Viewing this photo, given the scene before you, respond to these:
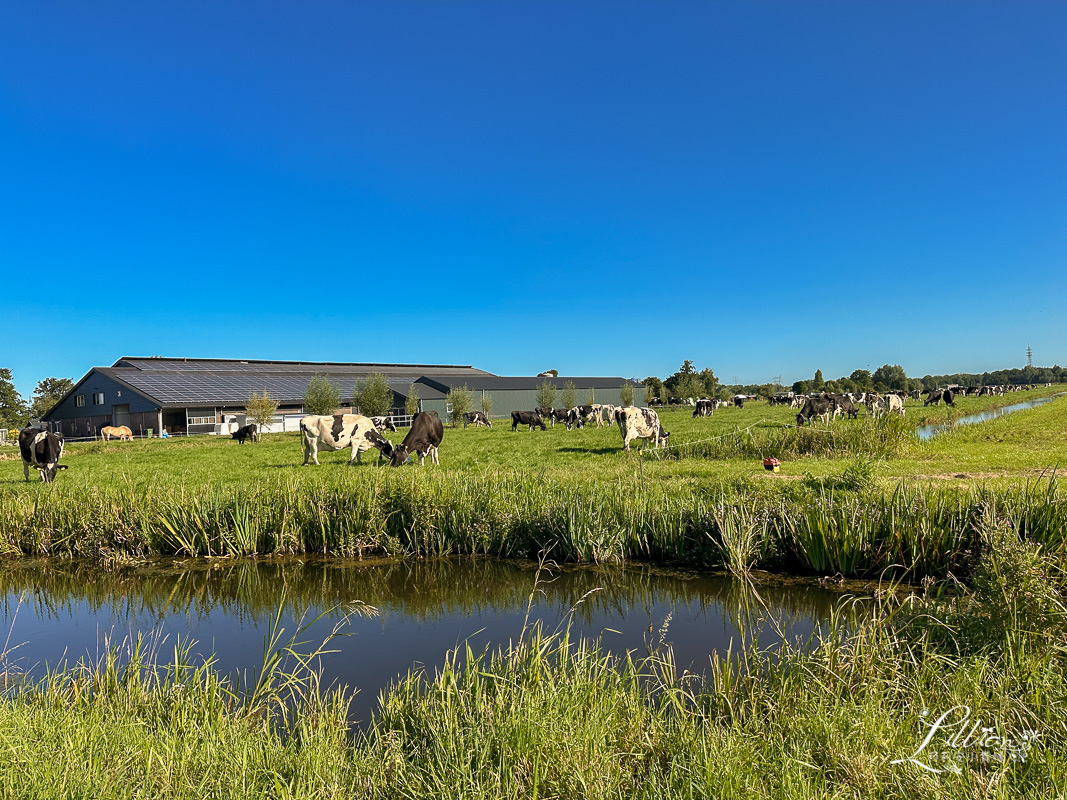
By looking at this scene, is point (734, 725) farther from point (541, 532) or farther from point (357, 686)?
point (541, 532)

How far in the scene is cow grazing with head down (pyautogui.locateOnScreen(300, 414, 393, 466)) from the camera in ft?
69.5

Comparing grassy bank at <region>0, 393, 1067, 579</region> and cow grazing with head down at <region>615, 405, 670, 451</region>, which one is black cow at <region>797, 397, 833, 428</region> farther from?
grassy bank at <region>0, 393, 1067, 579</region>

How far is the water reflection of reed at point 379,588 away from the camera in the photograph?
753 centimetres

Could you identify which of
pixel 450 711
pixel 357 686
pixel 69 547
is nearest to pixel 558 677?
pixel 450 711

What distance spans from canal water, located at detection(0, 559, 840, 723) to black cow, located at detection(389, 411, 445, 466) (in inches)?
360

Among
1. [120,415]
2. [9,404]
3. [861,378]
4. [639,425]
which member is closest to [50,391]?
[9,404]

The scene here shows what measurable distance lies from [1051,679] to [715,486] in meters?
7.01

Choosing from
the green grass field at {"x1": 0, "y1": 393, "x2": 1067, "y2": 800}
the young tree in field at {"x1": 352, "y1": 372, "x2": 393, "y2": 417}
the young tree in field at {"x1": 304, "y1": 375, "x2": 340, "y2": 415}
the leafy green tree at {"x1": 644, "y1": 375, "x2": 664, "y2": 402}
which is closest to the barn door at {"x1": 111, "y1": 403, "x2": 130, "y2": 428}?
the young tree in field at {"x1": 304, "y1": 375, "x2": 340, "y2": 415}

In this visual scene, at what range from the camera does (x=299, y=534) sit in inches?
411

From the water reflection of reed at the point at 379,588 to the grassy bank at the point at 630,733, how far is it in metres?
2.61

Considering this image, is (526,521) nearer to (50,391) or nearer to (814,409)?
(814,409)

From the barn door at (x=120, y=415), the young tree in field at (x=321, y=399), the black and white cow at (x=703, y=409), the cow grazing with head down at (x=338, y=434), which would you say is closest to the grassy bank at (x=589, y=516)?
the cow grazing with head down at (x=338, y=434)

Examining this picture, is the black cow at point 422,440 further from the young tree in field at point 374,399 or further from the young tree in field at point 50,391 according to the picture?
the young tree in field at point 50,391

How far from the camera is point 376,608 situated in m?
7.63
